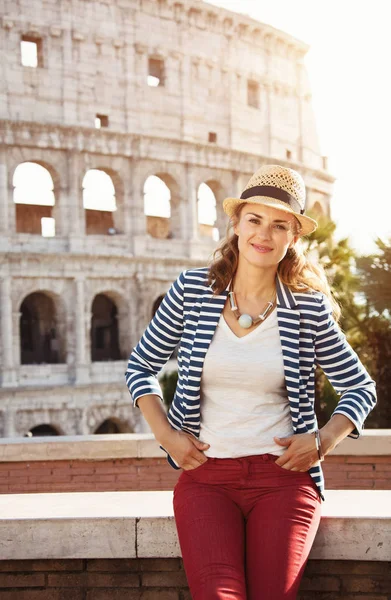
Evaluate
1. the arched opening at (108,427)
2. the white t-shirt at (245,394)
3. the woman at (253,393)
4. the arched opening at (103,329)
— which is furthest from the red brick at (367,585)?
the arched opening at (103,329)

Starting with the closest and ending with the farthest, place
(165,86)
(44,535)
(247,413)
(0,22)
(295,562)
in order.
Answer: (295,562), (247,413), (44,535), (0,22), (165,86)

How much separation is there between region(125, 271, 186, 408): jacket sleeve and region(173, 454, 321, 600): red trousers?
45 cm

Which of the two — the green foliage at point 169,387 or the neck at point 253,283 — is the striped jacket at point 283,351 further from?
the green foliage at point 169,387

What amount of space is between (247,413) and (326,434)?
368mm

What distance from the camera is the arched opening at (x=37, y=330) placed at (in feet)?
96.0

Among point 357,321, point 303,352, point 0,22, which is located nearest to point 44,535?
point 303,352

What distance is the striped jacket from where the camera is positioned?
3.93m

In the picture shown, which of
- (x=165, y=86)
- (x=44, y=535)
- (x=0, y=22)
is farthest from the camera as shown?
(x=165, y=86)

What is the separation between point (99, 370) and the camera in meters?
27.5

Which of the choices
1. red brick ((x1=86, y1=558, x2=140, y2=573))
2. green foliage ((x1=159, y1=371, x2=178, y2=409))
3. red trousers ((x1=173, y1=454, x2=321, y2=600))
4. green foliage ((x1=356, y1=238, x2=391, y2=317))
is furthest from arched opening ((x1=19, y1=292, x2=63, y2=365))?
red trousers ((x1=173, y1=454, x2=321, y2=600))

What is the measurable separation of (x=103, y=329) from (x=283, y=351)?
27.2m

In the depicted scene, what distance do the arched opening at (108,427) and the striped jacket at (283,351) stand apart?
24591 mm

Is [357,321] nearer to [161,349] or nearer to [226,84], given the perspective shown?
[226,84]

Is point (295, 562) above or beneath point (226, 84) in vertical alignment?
beneath
